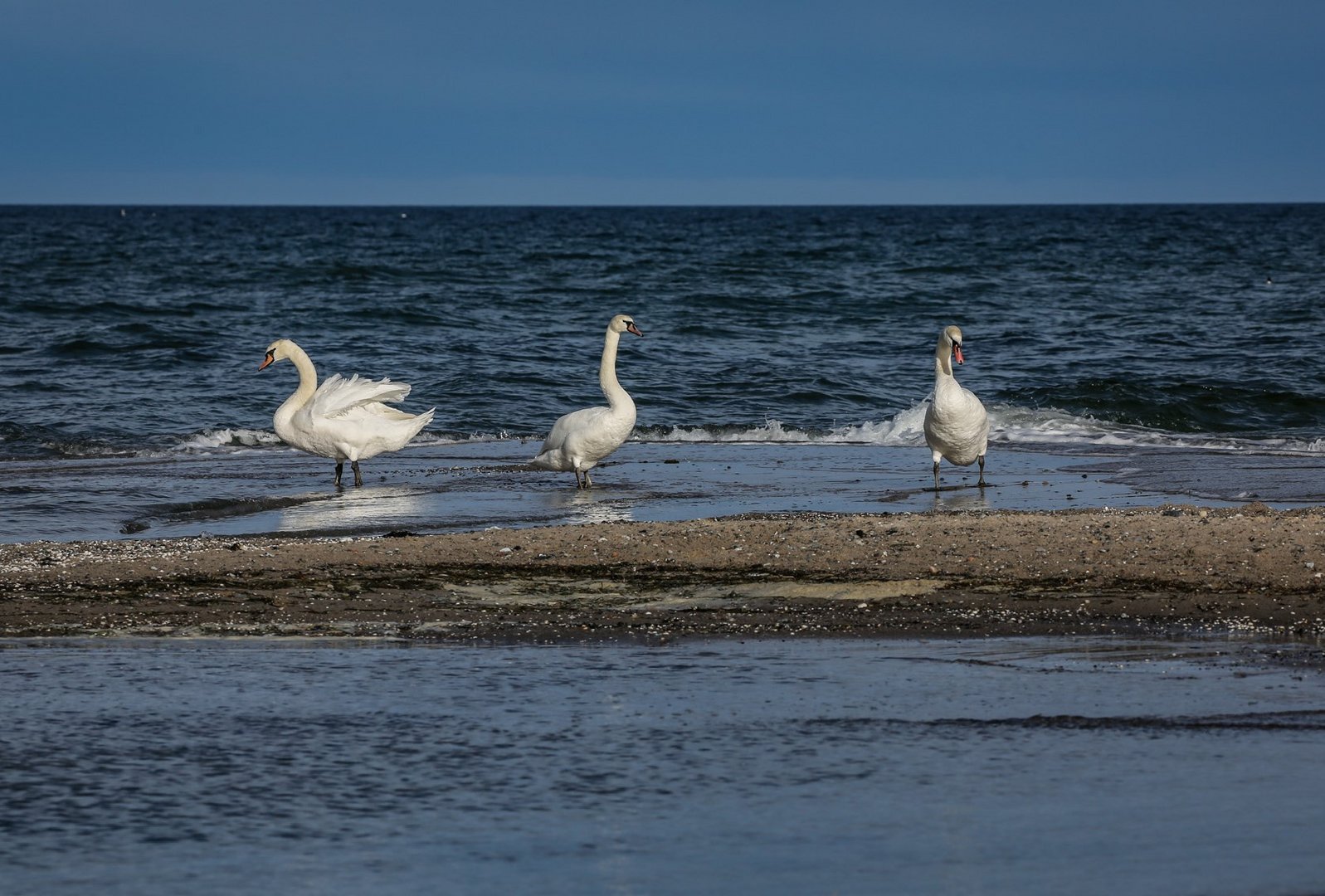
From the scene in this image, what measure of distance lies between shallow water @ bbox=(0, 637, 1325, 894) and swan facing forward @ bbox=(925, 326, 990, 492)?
551cm

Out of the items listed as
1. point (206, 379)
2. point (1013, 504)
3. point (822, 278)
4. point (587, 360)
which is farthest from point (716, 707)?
point (822, 278)

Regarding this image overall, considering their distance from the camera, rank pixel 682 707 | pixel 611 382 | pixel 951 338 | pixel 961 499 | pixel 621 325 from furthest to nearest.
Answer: pixel 621 325, pixel 611 382, pixel 951 338, pixel 961 499, pixel 682 707

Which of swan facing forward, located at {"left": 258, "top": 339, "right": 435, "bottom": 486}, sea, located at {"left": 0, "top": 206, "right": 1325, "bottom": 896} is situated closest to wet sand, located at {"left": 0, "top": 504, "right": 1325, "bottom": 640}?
sea, located at {"left": 0, "top": 206, "right": 1325, "bottom": 896}

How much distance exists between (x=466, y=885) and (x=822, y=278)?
124 feet

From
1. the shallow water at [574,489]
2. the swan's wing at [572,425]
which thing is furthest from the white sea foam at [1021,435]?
the swan's wing at [572,425]

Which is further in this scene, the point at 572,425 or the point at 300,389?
the point at 300,389

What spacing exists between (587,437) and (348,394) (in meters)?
2.06

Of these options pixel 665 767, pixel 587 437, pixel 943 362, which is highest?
pixel 943 362

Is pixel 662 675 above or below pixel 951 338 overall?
below

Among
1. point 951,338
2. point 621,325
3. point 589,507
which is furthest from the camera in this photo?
point 621,325

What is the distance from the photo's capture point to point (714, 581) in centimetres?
777

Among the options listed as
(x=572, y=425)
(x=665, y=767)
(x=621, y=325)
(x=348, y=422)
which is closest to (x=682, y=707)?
(x=665, y=767)

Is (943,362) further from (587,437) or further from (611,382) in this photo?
(587,437)

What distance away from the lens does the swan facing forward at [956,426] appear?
12.0m
